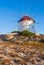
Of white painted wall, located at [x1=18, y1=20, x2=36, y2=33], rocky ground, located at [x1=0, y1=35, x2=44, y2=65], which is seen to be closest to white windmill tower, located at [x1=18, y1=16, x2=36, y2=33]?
white painted wall, located at [x1=18, y1=20, x2=36, y2=33]

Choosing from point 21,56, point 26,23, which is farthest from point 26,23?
point 21,56

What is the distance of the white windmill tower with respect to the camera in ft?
238

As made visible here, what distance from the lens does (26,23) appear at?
244 ft

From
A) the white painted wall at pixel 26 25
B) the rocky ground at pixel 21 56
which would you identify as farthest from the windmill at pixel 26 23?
the rocky ground at pixel 21 56

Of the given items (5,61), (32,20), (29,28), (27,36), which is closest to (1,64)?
(5,61)

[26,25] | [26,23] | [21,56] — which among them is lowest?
[21,56]

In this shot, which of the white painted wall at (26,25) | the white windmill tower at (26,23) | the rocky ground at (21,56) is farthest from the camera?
the white windmill tower at (26,23)

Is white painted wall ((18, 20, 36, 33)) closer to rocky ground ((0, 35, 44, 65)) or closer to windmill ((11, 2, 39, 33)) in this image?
windmill ((11, 2, 39, 33))

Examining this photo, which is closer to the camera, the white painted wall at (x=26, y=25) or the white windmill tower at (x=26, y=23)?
the white painted wall at (x=26, y=25)

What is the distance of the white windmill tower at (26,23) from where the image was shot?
7269 centimetres

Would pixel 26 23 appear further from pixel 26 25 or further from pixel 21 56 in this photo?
pixel 21 56

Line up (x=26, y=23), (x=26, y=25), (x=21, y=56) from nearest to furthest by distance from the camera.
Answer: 1. (x=21, y=56)
2. (x=26, y=25)
3. (x=26, y=23)

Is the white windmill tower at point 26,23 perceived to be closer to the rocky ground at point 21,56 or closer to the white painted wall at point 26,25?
the white painted wall at point 26,25

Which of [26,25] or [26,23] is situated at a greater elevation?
[26,23]
